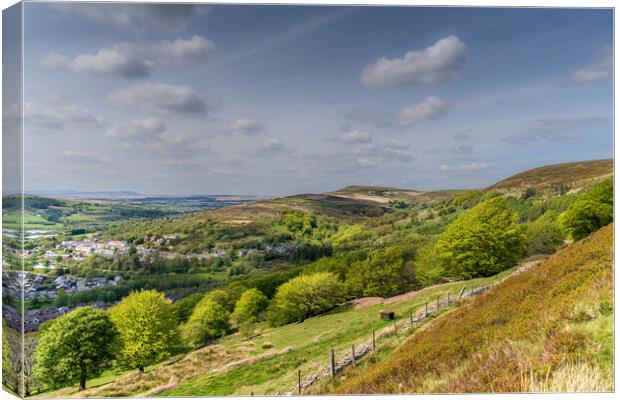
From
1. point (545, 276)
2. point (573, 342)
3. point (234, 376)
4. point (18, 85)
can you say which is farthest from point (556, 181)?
point (18, 85)

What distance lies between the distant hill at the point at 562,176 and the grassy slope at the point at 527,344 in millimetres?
2197

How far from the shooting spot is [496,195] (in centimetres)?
1449

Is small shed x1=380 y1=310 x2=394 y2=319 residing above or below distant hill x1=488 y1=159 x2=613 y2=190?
below

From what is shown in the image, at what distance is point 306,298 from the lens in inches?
517

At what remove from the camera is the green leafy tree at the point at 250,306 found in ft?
45.4

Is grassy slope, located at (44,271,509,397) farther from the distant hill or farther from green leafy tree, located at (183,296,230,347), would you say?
the distant hill

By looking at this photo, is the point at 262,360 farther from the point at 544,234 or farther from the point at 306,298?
the point at 544,234

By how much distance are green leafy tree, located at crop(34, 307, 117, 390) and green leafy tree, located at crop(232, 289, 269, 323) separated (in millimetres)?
4518

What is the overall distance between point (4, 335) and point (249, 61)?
9.09 meters

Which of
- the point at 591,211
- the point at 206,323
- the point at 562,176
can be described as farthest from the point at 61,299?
the point at 562,176

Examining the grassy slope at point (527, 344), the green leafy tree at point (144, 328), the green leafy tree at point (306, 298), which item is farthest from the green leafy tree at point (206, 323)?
the grassy slope at point (527, 344)

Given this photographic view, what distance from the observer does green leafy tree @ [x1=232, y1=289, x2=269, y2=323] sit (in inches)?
544

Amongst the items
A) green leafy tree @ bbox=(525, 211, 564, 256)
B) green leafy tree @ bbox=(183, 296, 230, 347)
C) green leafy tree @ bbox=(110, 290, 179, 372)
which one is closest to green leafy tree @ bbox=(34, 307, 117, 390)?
green leafy tree @ bbox=(110, 290, 179, 372)

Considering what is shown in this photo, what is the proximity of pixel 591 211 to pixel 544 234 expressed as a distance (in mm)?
2541
